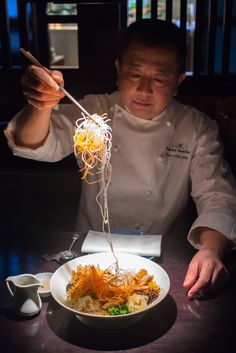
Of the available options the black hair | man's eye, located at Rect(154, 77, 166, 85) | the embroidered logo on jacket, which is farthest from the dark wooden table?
the black hair

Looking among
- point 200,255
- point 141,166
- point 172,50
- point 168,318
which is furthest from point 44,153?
point 168,318

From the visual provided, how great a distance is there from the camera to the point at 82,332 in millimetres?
1727

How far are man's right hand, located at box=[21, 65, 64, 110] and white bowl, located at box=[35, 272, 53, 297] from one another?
2.78ft

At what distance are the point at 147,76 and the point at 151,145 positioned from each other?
20.8 inches

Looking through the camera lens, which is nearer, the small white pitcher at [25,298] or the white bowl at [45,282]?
the small white pitcher at [25,298]

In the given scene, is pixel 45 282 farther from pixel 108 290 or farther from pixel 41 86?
pixel 41 86

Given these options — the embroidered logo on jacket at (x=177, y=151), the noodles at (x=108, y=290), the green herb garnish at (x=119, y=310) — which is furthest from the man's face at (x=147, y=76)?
the green herb garnish at (x=119, y=310)

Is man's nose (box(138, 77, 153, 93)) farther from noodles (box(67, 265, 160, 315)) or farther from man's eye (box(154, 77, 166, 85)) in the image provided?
noodles (box(67, 265, 160, 315))

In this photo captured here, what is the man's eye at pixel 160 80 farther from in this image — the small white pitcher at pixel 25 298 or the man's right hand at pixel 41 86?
the small white pitcher at pixel 25 298

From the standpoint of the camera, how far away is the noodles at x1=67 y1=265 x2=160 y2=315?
1.77 m

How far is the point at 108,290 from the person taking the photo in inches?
73.2

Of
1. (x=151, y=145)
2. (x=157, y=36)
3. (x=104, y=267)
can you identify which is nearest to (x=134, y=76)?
(x=157, y=36)

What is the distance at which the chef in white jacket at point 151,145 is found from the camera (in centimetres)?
258

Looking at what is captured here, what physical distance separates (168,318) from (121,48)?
175 centimetres
